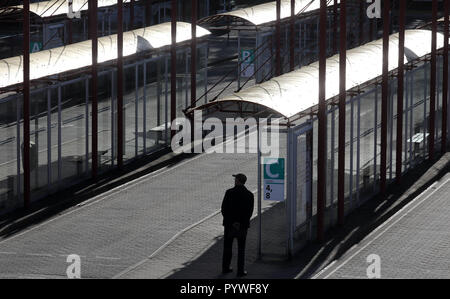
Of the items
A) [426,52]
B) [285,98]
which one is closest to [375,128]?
[426,52]

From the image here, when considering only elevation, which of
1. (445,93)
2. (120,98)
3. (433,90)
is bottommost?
(445,93)

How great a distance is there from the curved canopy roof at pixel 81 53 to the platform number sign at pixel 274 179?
23.0ft

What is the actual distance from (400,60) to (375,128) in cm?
158

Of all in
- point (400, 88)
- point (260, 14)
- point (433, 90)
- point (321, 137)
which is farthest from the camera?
point (260, 14)

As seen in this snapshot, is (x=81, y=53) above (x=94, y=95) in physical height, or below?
above

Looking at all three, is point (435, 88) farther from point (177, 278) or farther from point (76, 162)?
point (177, 278)

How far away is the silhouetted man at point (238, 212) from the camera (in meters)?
20.5

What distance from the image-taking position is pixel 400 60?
28438mm

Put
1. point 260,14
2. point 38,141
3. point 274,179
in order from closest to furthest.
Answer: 1. point 274,179
2. point 38,141
3. point 260,14

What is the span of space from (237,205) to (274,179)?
1.62 m

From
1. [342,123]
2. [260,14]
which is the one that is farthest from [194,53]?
[342,123]

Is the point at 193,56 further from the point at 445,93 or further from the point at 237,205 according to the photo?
the point at 237,205

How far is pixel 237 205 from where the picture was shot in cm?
2056

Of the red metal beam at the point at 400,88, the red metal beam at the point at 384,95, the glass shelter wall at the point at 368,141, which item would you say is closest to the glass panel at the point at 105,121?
the glass shelter wall at the point at 368,141
